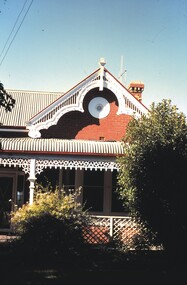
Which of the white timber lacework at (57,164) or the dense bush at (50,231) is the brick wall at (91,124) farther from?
the dense bush at (50,231)

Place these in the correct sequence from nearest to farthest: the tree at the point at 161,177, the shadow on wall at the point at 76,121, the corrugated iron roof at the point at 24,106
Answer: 1. the tree at the point at 161,177
2. the shadow on wall at the point at 76,121
3. the corrugated iron roof at the point at 24,106

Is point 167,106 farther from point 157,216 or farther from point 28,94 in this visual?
point 28,94

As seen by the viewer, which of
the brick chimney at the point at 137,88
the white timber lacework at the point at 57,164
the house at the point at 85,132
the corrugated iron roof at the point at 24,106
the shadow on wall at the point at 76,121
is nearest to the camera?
the white timber lacework at the point at 57,164

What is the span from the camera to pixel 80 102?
629 inches

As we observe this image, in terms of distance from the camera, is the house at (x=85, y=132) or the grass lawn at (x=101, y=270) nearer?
the grass lawn at (x=101, y=270)

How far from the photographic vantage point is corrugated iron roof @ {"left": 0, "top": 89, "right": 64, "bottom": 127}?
19198mm

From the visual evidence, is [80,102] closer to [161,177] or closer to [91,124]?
[91,124]

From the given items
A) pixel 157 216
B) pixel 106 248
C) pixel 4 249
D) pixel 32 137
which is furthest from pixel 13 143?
pixel 157 216

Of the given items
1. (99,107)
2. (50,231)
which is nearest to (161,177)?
(50,231)

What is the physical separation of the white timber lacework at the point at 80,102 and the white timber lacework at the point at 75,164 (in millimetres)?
2318

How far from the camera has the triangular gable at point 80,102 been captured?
51.3ft

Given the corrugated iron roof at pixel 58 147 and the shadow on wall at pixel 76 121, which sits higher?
the shadow on wall at pixel 76 121

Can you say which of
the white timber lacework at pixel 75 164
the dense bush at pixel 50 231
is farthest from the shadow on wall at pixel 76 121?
the dense bush at pixel 50 231

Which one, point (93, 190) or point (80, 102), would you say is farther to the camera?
point (80, 102)
